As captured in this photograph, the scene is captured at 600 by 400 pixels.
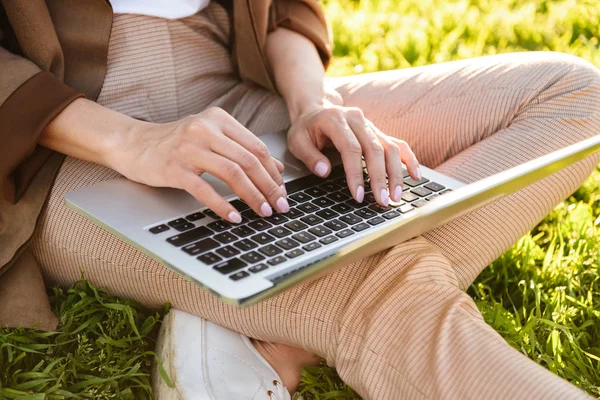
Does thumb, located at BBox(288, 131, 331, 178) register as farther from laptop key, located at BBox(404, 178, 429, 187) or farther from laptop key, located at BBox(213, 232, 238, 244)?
laptop key, located at BBox(213, 232, 238, 244)

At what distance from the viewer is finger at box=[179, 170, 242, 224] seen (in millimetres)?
1132

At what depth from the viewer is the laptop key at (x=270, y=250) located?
3.52 feet

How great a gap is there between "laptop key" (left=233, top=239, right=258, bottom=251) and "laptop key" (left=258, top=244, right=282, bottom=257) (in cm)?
1

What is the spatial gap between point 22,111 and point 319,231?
52cm

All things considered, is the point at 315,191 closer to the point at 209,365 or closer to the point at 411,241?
the point at 411,241

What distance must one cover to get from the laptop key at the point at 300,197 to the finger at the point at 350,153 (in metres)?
0.07

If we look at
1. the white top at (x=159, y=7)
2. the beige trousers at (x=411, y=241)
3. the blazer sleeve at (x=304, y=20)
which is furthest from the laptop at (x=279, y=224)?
the blazer sleeve at (x=304, y=20)

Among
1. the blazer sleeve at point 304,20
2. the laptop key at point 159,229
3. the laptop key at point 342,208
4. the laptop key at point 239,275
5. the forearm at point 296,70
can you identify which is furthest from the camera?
the blazer sleeve at point 304,20

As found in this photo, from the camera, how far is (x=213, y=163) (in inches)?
45.2

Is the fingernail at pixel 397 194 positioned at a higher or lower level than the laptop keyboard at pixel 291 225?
higher

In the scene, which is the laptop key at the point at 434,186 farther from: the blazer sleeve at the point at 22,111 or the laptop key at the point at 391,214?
the blazer sleeve at the point at 22,111

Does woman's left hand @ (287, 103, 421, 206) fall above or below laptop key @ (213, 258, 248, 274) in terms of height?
above

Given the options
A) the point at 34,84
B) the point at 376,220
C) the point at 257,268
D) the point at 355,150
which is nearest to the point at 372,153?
the point at 355,150

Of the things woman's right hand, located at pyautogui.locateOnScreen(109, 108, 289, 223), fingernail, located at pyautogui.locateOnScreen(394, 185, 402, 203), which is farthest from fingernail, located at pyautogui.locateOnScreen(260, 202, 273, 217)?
fingernail, located at pyautogui.locateOnScreen(394, 185, 402, 203)
